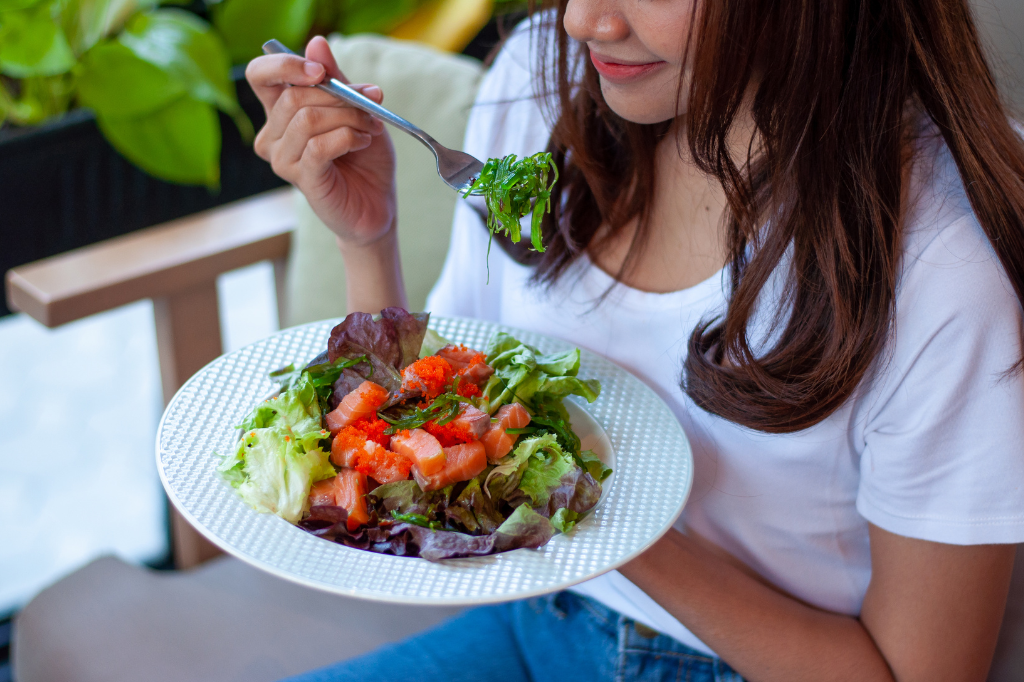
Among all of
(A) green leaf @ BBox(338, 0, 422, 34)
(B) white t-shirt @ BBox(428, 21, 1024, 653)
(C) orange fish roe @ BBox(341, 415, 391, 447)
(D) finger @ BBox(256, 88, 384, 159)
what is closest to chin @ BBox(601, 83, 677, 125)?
(B) white t-shirt @ BBox(428, 21, 1024, 653)

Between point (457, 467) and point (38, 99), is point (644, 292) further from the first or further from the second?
point (38, 99)

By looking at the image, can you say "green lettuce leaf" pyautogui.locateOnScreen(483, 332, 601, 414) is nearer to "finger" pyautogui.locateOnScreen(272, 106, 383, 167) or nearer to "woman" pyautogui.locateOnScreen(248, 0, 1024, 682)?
"woman" pyautogui.locateOnScreen(248, 0, 1024, 682)

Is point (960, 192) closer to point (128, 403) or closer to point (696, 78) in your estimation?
point (696, 78)

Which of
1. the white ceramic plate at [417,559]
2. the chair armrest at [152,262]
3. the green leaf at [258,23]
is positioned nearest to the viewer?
the white ceramic plate at [417,559]

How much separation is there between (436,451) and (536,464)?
0.35ft

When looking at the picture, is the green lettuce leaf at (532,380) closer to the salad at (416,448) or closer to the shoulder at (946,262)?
the salad at (416,448)

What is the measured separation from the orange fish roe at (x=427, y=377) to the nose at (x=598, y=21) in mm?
372

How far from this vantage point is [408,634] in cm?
139

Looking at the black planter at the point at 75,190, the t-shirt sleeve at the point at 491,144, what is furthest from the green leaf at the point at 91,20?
the t-shirt sleeve at the point at 491,144

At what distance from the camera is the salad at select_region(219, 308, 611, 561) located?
0.84 meters

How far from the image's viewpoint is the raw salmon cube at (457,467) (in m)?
0.86

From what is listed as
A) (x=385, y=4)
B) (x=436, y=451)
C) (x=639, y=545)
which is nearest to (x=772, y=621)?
(x=639, y=545)

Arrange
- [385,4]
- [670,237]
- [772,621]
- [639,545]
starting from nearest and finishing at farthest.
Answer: [639,545]
[772,621]
[670,237]
[385,4]

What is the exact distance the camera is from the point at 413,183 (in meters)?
1.58
